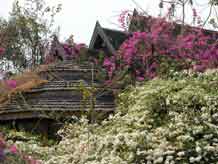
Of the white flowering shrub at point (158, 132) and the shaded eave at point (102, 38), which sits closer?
the white flowering shrub at point (158, 132)

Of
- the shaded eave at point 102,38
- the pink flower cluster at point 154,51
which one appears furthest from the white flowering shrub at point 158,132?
the shaded eave at point 102,38

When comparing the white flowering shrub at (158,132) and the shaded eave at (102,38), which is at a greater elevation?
the shaded eave at (102,38)

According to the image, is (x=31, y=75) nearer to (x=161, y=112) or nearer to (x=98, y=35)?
(x=98, y=35)

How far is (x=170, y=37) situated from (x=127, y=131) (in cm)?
728

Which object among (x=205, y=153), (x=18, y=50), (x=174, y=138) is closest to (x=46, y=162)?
(x=174, y=138)

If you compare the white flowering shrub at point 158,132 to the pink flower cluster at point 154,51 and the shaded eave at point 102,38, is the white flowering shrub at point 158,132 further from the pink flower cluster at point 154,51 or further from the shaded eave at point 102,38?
the shaded eave at point 102,38

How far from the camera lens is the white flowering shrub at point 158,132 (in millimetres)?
6703

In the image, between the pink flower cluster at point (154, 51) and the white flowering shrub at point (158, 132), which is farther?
the pink flower cluster at point (154, 51)

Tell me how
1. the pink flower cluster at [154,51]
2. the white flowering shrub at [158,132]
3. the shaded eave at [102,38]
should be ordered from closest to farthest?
the white flowering shrub at [158,132], the pink flower cluster at [154,51], the shaded eave at [102,38]

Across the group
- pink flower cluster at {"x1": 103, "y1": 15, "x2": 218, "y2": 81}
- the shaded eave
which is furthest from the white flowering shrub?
the shaded eave

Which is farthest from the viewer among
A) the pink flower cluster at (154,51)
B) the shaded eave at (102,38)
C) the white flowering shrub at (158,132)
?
the shaded eave at (102,38)

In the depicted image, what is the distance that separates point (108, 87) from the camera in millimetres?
12703

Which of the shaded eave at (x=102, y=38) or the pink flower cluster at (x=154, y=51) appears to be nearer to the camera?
the pink flower cluster at (x=154, y=51)

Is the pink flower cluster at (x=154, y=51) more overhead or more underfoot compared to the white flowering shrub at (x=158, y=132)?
more overhead
